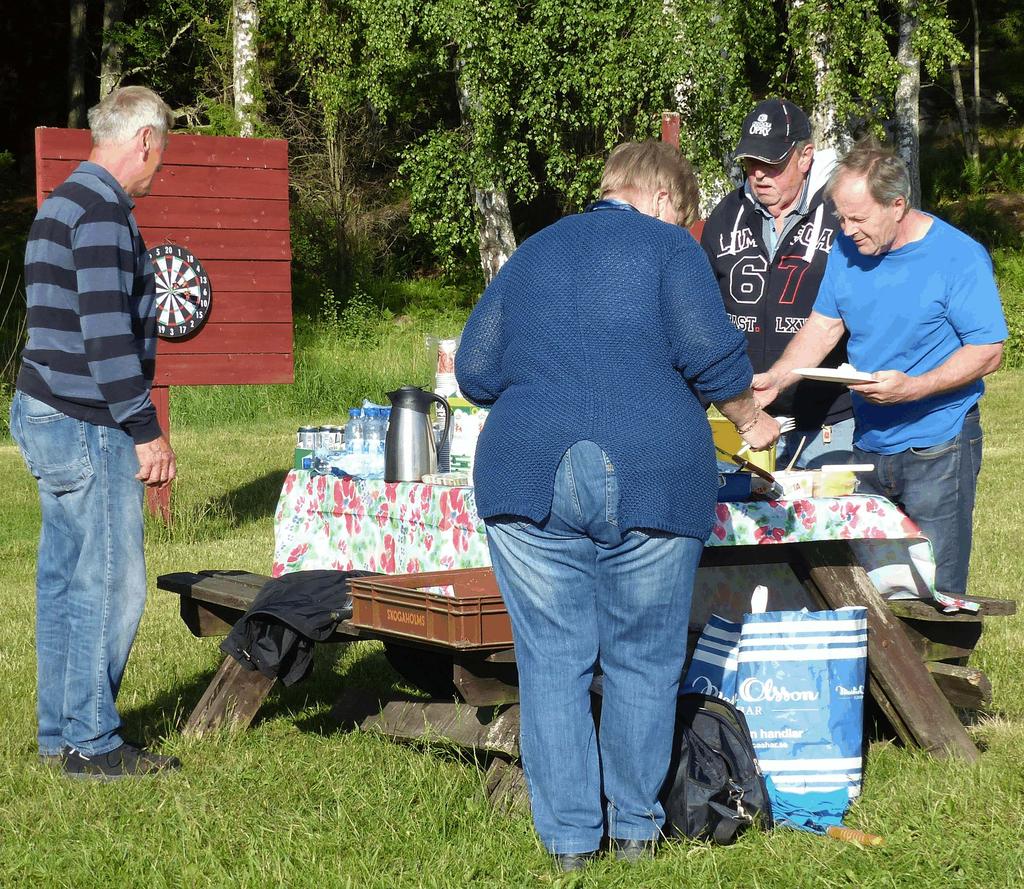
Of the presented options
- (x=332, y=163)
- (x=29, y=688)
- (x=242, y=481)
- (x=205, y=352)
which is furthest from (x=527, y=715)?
(x=332, y=163)

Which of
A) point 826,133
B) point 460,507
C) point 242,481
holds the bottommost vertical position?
point 242,481

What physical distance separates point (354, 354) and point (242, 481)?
7.88m

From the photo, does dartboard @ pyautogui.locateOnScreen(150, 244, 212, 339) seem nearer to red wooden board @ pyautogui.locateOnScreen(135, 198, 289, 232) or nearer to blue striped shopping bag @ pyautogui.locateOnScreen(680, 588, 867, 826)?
red wooden board @ pyautogui.locateOnScreen(135, 198, 289, 232)

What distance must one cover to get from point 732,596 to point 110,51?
2235 centimetres

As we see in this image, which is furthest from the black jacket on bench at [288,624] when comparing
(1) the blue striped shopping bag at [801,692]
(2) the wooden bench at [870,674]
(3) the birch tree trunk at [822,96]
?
(3) the birch tree trunk at [822,96]

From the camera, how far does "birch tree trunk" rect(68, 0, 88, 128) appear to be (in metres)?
24.5

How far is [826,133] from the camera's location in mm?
16234

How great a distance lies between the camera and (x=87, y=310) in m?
3.90

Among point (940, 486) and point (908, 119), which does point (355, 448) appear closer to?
point (940, 486)

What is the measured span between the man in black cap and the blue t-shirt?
0.35m

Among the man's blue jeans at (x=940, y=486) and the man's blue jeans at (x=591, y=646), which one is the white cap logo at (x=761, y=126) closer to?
the man's blue jeans at (x=940, y=486)

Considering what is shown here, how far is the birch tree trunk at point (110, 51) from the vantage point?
77.0 feet

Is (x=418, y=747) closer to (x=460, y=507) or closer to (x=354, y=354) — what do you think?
(x=460, y=507)

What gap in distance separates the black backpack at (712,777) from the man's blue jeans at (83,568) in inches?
67.0
